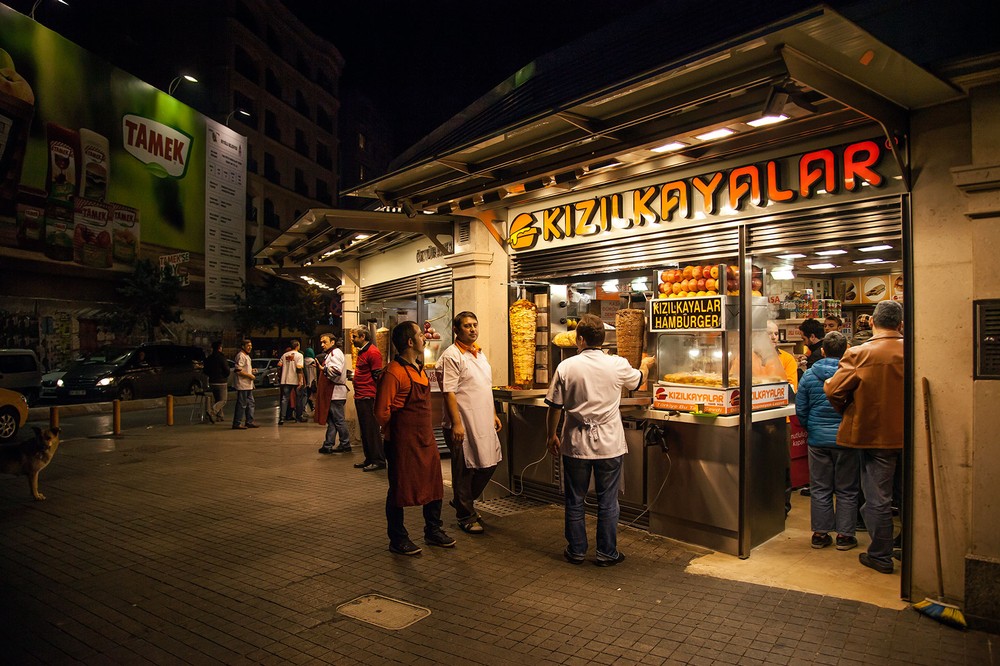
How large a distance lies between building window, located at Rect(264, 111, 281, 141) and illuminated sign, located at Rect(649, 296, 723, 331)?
42184mm

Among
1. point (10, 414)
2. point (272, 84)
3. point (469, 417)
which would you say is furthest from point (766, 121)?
point (272, 84)

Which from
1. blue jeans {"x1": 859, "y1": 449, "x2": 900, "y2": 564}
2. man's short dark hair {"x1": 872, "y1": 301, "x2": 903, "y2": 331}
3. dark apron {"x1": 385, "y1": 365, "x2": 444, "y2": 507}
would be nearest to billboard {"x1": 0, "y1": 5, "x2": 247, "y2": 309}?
dark apron {"x1": 385, "y1": 365, "x2": 444, "y2": 507}

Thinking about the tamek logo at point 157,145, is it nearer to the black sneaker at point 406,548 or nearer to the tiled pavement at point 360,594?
the tiled pavement at point 360,594

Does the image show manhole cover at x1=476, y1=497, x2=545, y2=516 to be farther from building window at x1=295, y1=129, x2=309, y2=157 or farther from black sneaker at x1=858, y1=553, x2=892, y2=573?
building window at x1=295, y1=129, x2=309, y2=157

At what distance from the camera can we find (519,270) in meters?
8.12

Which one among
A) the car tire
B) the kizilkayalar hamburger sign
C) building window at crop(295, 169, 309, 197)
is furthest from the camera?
building window at crop(295, 169, 309, 197)

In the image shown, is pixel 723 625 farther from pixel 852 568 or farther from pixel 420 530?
pixel 420 530

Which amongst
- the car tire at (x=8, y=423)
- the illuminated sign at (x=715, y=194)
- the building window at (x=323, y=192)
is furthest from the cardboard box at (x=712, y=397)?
the building window at (x=323, y=192)

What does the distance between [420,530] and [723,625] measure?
3170 mm

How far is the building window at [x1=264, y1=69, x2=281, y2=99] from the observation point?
4306 cm

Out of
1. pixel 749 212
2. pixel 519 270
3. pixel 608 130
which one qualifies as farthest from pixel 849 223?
pixel 519 270

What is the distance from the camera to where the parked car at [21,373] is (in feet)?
59.0

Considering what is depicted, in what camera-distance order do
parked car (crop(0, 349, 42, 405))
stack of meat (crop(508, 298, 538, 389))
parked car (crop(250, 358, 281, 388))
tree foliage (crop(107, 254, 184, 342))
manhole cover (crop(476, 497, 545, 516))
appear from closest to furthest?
manhole cover (crop(476, 497, 545, 516)), stack of meat (crop(508, 298, 538, 389)), parked car (crop(0, 349, 42, 405)), tree foliage (crop(107, 254, 184, 342)), parked car (crop(250, 358, 281, 388))

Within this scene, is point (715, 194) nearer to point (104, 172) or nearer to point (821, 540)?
point (821, 540)
